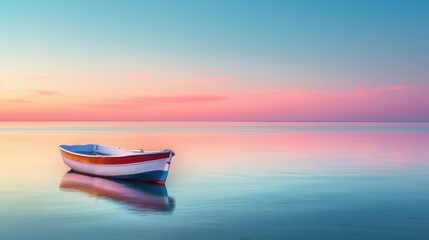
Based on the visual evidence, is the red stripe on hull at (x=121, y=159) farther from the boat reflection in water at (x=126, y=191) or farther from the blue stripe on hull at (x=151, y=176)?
the boat reflection in water at (x=126, y=191)

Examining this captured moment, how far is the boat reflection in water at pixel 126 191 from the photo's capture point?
19.0m

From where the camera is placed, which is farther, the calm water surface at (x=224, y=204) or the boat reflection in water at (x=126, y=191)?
the boat reflection in water at (x=126, y=191)

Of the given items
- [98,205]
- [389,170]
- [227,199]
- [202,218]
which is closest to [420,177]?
[389,170]

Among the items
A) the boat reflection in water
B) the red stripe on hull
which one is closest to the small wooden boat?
the red stripe on hull

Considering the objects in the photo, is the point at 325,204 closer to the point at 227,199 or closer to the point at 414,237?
the point at 227,199

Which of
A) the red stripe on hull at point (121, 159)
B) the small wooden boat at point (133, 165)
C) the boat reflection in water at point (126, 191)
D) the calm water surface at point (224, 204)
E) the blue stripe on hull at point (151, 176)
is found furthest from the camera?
the blue stripe on hull at point (151, 176)

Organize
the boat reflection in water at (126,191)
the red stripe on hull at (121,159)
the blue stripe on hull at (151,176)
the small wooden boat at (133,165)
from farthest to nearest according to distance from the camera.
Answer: the blue stripe on hull at (151,176), the small wooden boat at (133,165), the red stripe on hull at (121,159), the boat reflection in water at (126,191)

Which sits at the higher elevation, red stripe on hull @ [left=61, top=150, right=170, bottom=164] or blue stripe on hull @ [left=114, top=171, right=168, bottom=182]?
red stripe on hull @ [left=61, top=150, right=170, bottom=164]

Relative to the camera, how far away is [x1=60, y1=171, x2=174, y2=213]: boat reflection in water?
747 inches

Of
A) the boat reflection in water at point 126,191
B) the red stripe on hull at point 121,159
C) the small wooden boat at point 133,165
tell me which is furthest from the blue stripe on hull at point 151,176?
the red stripe on hull at point 121,159

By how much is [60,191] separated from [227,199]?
30.3 ft

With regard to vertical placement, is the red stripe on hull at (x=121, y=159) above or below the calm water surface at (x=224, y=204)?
above

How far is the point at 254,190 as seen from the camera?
74.9 feet

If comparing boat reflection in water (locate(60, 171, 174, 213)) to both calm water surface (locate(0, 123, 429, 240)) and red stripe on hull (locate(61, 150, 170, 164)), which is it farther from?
red stripe on hull (locate(61, 150, 170, 164))
